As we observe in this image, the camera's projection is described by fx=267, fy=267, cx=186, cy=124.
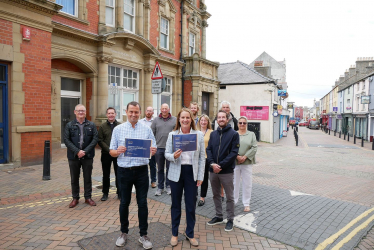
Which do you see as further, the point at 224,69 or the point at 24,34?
the point at 224,69

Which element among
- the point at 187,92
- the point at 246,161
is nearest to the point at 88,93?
the point at 187,92

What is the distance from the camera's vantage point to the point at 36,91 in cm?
862

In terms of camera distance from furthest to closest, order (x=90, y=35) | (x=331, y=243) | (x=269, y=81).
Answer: (x=269, y=81) → (x=90, y=35) → (x=331, y=243)

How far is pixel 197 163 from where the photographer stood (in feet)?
12.8

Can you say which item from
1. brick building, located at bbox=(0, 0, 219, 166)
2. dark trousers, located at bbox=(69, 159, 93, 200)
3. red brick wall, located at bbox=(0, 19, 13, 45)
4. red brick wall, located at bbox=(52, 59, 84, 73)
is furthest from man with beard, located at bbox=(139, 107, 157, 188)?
red brick wall, located at bbox=(52, 59, 84, 73)

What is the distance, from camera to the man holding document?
142 inches

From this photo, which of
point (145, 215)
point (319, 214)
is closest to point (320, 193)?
point (319, 214)

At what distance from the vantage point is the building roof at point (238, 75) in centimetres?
2433

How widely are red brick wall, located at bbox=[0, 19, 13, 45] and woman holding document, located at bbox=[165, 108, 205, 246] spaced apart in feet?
23.0

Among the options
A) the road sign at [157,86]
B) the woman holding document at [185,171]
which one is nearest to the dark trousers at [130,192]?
the woman holding document at [185,171]

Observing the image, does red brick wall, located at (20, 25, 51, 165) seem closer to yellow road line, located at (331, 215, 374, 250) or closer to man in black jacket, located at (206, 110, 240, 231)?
man in black jacket, located at (206, 110, 240, 231)

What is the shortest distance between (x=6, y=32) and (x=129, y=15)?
23.6ft

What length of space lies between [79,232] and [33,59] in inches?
262

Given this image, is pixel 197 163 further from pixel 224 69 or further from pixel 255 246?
pixel 224 69
